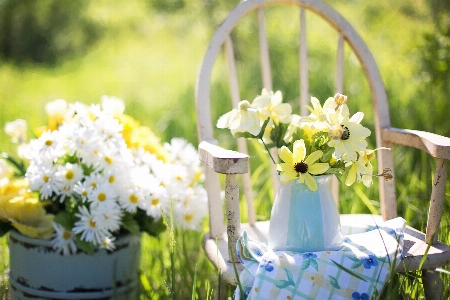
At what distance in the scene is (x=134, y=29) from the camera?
16.5 feet

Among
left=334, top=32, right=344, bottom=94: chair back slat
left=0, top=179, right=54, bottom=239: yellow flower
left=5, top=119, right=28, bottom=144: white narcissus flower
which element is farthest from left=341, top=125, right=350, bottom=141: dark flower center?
left=5, top=119, right=28, bottom=144: white narcissus flower

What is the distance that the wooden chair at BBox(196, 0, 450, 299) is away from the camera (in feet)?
3.29

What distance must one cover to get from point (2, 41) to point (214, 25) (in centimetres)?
261

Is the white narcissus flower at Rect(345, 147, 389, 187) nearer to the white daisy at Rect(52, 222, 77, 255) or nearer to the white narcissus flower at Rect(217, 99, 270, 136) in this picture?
the white narcissus flower at Rect(217, 99, 270, 136)

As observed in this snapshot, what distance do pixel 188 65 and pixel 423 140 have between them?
334 cm

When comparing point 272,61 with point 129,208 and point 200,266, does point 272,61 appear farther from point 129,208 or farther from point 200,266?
point 129,208

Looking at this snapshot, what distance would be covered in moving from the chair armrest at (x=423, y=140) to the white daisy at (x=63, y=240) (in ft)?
2.51

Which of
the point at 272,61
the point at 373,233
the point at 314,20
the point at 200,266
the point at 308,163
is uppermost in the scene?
the point at 314,20

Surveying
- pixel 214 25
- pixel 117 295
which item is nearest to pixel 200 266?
pixel 117 295

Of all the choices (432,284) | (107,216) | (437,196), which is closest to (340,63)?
(437,196)

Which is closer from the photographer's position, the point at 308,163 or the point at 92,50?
the point at 308,163

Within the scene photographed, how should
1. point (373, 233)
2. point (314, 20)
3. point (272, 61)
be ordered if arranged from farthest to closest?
point (314, 20), point (272, 61), point (373, 233)

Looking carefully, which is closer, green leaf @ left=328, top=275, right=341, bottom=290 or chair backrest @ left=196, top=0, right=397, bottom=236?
green leaf @ left=328, top=275, right=341, bottom=290

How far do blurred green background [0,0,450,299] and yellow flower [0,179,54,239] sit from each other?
354mm
